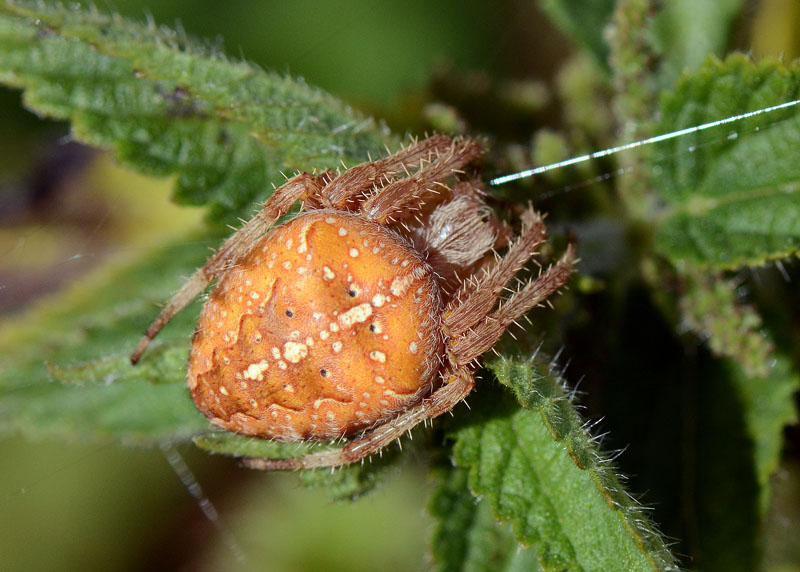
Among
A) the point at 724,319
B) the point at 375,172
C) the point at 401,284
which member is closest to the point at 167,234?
the point at 375,172

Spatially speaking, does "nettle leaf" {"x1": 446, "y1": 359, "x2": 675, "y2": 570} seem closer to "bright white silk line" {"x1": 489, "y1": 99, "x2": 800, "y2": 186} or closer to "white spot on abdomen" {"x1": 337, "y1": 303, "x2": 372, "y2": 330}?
"white spot on abdomen" {"x1": 337, "y1": 303, "x2": 372, "y2": 330}

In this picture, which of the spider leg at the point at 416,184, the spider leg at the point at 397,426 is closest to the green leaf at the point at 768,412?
the spider leg at the point at 397,426

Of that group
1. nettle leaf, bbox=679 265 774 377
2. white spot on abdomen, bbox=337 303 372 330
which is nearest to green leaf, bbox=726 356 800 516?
nettle leaf, bbox=679 265 774 377

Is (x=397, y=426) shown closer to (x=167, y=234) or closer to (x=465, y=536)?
(x=465, y=536)

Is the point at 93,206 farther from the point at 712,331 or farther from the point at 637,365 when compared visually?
the point at 712,331

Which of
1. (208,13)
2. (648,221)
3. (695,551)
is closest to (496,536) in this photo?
(695,551)

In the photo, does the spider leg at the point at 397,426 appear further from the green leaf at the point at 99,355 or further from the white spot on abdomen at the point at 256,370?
the green leaf at the point at 99,355
